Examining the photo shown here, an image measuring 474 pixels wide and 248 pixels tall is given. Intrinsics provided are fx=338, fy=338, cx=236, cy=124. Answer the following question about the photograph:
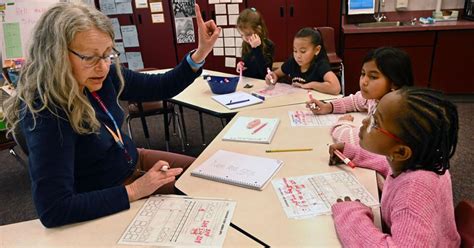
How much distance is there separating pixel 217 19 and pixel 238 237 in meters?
3.69

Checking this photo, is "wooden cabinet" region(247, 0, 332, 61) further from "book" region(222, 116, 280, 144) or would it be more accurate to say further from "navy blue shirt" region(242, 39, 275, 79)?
"book" region(222, 116, 280, 144)

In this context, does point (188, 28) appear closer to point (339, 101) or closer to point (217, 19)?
point (217, 19)

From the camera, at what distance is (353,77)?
399 cm

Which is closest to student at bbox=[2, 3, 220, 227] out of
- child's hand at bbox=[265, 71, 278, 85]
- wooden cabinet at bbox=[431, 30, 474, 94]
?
child's hand at bbox=[265, 71, 278, 85]

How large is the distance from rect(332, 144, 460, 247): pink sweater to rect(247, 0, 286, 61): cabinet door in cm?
327

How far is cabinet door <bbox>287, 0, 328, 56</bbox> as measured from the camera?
4.03 m

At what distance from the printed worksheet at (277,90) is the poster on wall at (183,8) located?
2.35m

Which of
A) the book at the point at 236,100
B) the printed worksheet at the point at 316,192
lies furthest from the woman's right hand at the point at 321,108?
the printed worksheet at the point at 316,192

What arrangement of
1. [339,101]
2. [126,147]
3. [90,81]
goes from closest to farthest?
[90,81], [126,147], [339,101]

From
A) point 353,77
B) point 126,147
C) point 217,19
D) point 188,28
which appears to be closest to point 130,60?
point 188,28

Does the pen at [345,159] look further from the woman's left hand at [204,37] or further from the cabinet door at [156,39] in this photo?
the cabinet door at [156,39]

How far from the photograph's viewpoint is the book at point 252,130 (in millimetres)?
1590

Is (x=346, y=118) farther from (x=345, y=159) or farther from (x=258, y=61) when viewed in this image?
(x=258, y=61)

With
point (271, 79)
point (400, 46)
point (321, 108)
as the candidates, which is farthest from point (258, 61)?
point (400, 46)
